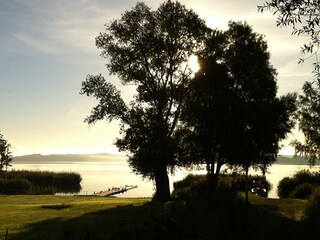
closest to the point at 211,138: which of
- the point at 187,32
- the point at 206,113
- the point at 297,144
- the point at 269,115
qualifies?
the point at 206,113

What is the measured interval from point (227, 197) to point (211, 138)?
17.4 m

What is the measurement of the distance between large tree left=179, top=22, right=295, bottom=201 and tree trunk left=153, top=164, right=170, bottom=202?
4.44 meters

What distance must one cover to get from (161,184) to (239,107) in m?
13.2

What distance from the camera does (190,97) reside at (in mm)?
43469

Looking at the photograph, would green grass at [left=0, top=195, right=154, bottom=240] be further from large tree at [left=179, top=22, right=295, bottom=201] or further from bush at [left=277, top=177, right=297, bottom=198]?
bush at [left=277, top=177, right=297, bottom=198]

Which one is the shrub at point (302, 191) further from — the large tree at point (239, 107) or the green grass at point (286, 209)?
the green grass at point (286, 209)

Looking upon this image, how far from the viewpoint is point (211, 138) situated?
132 feet

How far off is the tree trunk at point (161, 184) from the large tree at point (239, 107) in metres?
4.44

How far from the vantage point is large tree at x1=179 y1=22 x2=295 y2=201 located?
1527 inches

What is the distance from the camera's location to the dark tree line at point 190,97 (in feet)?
129

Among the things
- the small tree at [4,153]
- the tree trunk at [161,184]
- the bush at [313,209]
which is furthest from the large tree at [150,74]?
the small tree at [4,153]

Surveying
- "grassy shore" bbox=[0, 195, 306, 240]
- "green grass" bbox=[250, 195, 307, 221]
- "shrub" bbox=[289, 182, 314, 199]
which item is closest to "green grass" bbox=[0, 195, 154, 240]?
"grassy shore" bbox=[0, 195, 306, 240]

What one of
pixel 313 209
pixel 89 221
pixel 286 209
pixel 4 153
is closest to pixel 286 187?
pixel 286 209

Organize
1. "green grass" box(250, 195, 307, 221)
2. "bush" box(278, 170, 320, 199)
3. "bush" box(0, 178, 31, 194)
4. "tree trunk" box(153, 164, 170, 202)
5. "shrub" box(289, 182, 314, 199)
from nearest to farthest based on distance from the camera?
1. "green grass" box(250, 195, 307, 221)
2. "tree trunk" box(153, 164, 170, 202)
3. "shrub" box(289, 182, 314, 199)
4. "bush" box(278, 170, 320, 199)
5. "bush" box(0, 178, 31, 194)
